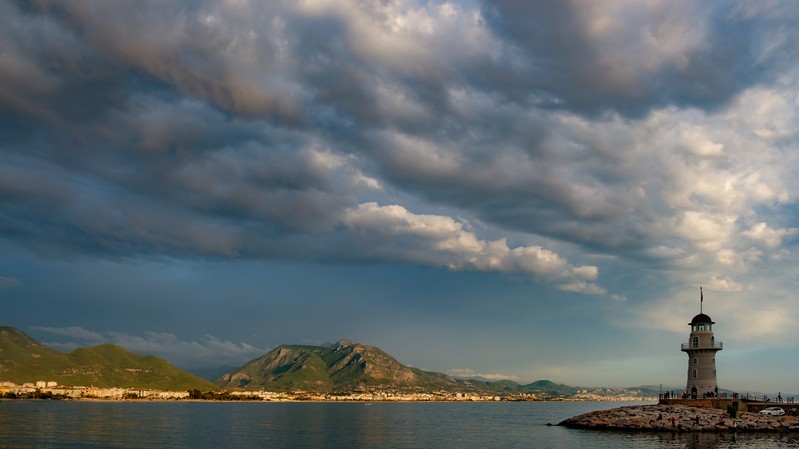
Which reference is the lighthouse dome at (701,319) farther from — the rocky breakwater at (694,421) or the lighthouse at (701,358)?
the rocky breakwater at (694,421)

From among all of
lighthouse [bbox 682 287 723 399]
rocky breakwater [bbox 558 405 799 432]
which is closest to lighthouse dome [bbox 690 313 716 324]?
lighthouse [bbox 682 287 723 399]

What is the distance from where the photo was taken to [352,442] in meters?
98.3

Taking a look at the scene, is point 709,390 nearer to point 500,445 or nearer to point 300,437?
point 500,445

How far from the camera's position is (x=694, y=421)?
101062mm

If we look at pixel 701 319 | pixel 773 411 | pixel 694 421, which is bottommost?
pixel 694 421

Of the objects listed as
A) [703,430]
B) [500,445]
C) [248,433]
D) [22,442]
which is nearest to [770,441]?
[703,430]

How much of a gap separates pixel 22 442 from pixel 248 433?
127 feet

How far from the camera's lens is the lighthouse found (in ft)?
363

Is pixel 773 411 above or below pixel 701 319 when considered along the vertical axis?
below

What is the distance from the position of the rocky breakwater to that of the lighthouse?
20.4 ft

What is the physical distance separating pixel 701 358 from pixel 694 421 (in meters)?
14.6

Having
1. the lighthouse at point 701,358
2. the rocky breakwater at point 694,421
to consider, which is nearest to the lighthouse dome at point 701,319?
the lighthouse at point 701,358

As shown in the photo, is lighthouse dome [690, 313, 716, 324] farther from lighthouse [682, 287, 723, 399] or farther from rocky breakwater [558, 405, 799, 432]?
rocky breakwater [558, 405, 799, 432]

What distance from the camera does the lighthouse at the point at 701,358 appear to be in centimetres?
11050
